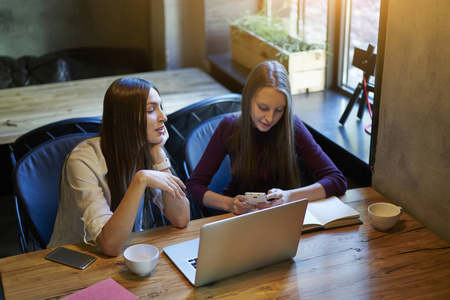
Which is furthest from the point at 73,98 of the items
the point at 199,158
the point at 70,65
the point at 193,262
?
the point at 193,262

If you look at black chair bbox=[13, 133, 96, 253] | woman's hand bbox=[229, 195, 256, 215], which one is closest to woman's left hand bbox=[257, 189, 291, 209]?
woman's hand bbox=[229, 195, 256, 215]

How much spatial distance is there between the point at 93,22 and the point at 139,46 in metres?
0.41

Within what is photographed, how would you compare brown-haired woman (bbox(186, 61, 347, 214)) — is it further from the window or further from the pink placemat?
the window

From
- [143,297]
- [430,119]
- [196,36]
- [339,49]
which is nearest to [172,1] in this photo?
[196,36]

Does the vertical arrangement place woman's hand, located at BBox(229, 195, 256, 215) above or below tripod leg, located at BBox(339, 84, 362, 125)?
below

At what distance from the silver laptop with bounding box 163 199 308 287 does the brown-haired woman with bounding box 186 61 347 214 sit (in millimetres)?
421

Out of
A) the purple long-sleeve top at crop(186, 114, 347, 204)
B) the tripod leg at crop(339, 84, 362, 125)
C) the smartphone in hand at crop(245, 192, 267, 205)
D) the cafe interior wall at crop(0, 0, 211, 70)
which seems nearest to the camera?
the smartphone in hand at crop(245, 192, 267, 205)

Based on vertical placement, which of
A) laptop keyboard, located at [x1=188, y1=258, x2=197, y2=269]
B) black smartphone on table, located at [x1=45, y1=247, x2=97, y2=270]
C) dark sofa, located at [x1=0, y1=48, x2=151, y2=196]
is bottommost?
dark sofa, located at [x1=0, y1=48, x2=151, y2=196]

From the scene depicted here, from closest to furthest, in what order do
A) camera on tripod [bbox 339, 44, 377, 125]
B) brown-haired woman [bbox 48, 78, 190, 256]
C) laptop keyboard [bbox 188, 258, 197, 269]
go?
laptop keyboard [bbox 188, 258, 197, 269]
brown-haired woman [bbox 48, 78, 190, 256]
camera on tripod [bbox 339, 44, 377, 125]

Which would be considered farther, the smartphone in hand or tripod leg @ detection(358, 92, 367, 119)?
tripod leg @ detection(358, 92, 367, 119)

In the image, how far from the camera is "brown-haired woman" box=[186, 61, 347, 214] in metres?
2.07

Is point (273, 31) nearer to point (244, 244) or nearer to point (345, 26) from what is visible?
point (345, 26)

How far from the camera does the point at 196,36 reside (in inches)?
159

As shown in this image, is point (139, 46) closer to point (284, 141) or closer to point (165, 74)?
point (165, 74)
